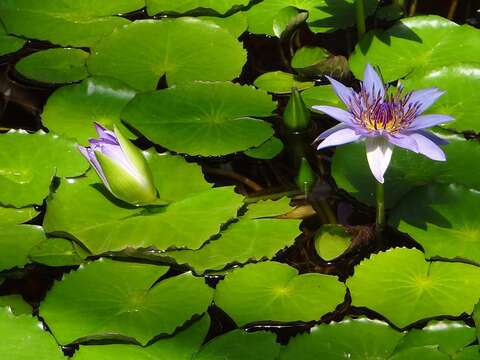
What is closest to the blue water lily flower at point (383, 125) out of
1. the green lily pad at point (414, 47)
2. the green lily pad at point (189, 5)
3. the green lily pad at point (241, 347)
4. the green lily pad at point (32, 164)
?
the green lily pad at point (241, 347)

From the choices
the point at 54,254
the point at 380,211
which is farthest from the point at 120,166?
the point at 380,211

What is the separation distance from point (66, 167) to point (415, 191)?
86 centimetres

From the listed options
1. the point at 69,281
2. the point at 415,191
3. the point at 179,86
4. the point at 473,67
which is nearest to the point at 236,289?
the point at 69,281

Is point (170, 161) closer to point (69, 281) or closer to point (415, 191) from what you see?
point (69, 281)

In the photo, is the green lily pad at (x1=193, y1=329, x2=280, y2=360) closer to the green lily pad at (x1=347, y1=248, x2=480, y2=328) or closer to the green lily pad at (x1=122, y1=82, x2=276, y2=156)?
the green lily pad at (x1=347, y1=248, x2=480, y2=328)

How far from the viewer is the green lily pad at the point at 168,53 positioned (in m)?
2.29

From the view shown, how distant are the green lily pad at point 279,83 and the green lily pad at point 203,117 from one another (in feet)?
0.34

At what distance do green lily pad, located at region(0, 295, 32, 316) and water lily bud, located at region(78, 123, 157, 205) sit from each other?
12.5 inches

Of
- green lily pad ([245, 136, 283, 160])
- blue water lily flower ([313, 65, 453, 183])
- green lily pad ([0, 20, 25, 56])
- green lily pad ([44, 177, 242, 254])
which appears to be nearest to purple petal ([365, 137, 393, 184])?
blue water lily flower ([313, 65, 453, 183])

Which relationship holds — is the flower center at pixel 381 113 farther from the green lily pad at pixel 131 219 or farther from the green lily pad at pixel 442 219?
the green lily pad at pixel 131 219

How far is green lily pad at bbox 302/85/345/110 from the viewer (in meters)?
2.17

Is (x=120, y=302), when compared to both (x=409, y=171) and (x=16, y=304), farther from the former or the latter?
(x=409, y=171)

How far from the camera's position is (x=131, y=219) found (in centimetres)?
181

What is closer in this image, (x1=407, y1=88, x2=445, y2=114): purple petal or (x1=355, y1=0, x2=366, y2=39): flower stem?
(x1=407, y1=88, x2=445, y2=114): purple petal
